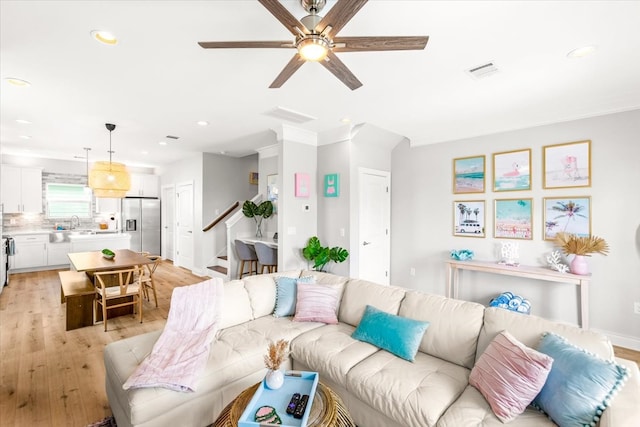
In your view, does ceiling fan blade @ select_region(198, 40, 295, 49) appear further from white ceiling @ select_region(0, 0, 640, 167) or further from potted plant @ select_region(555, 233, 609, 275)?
potted plant @ select_region(555, 233, 609, 275)

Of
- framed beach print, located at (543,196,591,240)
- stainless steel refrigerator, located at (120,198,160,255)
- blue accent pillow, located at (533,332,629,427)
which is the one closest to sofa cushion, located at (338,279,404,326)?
blue accent pillow, located at (533,332,629,427)

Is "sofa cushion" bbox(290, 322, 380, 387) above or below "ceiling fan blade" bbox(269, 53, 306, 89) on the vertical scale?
below

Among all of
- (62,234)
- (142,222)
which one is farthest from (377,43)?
(62,234)

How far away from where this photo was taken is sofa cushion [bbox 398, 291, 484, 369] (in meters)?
1.93

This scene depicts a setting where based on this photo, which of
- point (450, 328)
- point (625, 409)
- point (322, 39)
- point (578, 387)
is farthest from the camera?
point (450, 328)

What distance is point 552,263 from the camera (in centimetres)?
347

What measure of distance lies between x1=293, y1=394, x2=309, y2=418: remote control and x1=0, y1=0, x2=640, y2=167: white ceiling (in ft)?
7.12

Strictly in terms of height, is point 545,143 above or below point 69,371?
above

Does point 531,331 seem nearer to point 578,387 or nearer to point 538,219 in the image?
point 578,387

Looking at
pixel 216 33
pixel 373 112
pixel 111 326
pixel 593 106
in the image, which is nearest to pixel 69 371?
pixel 111 326

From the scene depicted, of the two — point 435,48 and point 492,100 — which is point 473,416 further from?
point 492,100

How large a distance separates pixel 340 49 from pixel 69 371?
346 cm

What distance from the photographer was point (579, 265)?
10.4ft

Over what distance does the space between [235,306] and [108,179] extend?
2.92 meters
